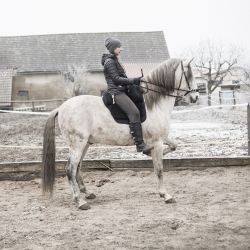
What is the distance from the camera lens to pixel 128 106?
18.2 ft

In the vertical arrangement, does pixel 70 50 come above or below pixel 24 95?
above

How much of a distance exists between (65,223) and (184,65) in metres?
2.82

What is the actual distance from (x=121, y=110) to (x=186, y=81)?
107 centimetres

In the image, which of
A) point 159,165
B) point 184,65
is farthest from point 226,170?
point 184,65

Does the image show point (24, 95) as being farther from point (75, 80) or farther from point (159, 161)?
point (159, 161)

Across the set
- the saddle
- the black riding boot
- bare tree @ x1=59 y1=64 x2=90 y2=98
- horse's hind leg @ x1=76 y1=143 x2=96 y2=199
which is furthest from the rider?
bare tree @ x1=59 y1=64 x2=90 y2=98

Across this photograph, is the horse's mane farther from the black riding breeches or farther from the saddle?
the black riding breeches

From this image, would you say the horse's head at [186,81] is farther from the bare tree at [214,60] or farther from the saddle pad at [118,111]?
the bare tree at [214,60]

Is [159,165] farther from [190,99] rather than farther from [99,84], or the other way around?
[99,84]

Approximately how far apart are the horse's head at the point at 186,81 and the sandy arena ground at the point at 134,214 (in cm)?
151

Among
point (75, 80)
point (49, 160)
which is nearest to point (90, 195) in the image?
point (49, 160)

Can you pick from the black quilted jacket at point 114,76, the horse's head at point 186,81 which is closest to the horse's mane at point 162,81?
the horse's head at point 186,81

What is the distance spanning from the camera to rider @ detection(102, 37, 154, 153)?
18.1 ft

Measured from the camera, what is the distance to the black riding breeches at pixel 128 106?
5527mm
